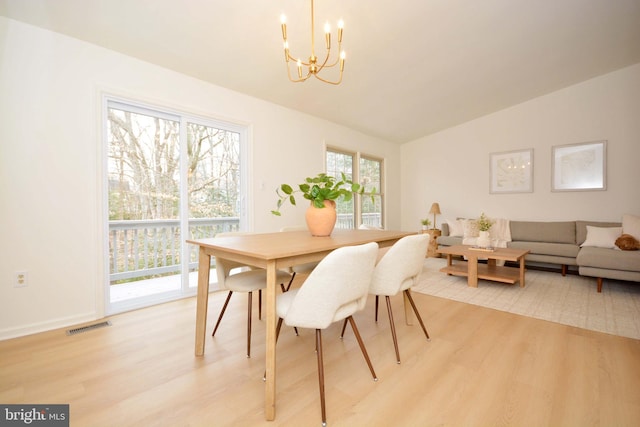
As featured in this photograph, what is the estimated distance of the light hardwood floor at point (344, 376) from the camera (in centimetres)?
134

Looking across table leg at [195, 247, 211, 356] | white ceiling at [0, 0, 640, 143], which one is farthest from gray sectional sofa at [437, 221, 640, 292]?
table leg at [195, 247, 211, 356]

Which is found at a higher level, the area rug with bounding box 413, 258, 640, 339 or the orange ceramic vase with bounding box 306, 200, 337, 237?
the orange ceramic vase with bounding box 306, 200, 337, 237

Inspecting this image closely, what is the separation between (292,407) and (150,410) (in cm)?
68

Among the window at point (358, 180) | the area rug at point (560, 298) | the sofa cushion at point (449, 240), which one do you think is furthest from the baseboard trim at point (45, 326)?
the sofa cushion at point (449, 240)

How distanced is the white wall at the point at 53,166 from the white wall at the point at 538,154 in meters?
5.03

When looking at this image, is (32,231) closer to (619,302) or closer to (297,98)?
(297,98)

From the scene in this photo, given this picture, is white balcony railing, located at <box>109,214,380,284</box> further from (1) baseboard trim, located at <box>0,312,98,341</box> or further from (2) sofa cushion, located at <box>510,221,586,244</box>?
(2) sofa cushion, located at <box>510,221,586,244</box>

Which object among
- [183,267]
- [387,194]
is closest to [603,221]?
[387,194]

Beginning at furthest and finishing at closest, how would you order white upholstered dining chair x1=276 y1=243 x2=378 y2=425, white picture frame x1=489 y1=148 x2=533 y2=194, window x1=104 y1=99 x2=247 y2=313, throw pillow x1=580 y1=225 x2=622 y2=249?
white picture frame x1=489 y1=148 x2=533 y2=194
throw pillow x1=580 y1=225 x2=622 y2=249
window x1=104 y1=99 x2=247 y2=313
white upholstered dining chair x1=276 y1=243 x2=378 y2=425

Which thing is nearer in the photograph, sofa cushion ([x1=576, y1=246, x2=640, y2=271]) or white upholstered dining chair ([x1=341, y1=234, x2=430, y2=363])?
white upholstered dining chair ([x1=341, y1=234, x2=430, y2=363])

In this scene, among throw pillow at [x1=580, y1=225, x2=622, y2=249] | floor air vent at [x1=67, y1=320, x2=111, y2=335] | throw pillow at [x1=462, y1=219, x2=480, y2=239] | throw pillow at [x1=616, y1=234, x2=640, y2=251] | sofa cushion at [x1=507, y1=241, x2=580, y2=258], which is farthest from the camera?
throw pillow at [x1=462, y1=219, x2=480, y2=239]

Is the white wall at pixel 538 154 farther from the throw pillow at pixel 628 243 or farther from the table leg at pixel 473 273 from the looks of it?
the table leg at pixel 473 273

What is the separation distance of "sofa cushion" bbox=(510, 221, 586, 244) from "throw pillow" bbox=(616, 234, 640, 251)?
2.60 ft

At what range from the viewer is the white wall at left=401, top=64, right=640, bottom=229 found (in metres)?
4.12
